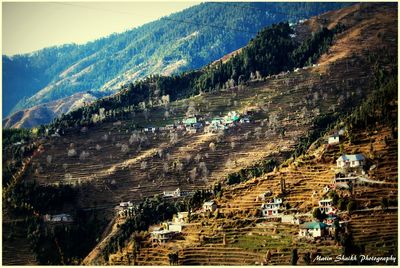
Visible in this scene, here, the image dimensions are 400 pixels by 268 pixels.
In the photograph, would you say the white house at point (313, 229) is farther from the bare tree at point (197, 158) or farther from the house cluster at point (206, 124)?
the house cluster at point (206, 124)

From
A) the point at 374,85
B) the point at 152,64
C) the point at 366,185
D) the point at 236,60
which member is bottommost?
the point at 366,185

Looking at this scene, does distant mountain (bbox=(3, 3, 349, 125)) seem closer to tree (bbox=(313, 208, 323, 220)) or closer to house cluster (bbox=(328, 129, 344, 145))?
house cluster (bbox=(328, 129, 344, 145))

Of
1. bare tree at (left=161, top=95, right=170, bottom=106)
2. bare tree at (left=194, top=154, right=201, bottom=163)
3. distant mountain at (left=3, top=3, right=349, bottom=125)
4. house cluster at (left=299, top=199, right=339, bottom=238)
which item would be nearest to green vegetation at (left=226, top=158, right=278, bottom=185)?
bare tree at (left=194, top=154, right=201, bottom=163)

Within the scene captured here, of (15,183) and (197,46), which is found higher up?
(197,46)

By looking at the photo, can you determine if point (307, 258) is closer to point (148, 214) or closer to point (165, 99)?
point (148, 214)

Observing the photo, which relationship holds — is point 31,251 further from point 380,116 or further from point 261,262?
point 380,116

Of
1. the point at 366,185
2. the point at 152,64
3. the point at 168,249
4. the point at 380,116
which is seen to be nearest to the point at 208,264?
the point at 168,249

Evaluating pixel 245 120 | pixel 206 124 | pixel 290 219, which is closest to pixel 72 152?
pixel 206 124
